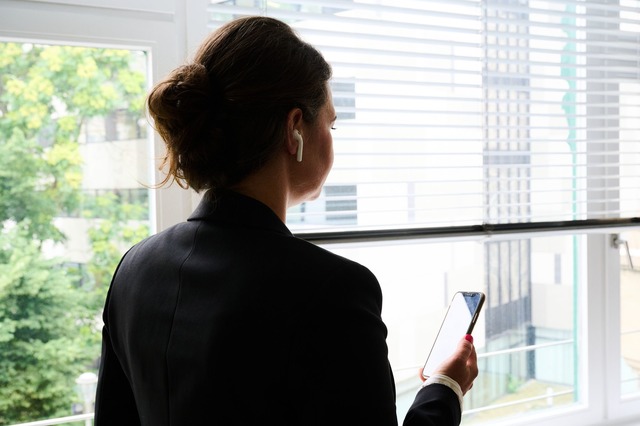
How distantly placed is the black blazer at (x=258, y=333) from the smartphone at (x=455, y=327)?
0.81ft

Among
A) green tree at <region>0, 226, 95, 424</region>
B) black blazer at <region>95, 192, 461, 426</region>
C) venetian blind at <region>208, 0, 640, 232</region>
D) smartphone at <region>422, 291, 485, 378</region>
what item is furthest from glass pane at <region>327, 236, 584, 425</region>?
black blazer at <region>95, 192, 461, 426</region>

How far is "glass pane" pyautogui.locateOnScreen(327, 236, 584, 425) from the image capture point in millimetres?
1976

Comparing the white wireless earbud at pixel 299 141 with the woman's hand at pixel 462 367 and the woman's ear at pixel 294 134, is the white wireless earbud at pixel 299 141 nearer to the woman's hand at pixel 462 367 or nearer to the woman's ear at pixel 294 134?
the woman's ear at pixel 294 134

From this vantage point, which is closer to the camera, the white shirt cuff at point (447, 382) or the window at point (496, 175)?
the white shirt cuff at point (447, 382)

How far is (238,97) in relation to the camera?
908mm

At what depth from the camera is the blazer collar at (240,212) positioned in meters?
0.91

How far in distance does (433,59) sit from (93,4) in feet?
2.67

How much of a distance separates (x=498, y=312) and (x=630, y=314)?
535 millimetres

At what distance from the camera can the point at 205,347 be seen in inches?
33.2

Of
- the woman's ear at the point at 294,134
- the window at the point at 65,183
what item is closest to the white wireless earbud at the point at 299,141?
the woman's ear at the point at 294,134

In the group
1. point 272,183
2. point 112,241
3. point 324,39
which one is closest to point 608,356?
point 324,39

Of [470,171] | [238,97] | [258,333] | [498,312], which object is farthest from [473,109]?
[258,333]

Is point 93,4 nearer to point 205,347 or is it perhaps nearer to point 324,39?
point 324,39

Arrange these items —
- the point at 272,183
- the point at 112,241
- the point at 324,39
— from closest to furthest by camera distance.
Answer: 1. the point at 272,183
2. the point at 112,241
3. the point at 324,39
